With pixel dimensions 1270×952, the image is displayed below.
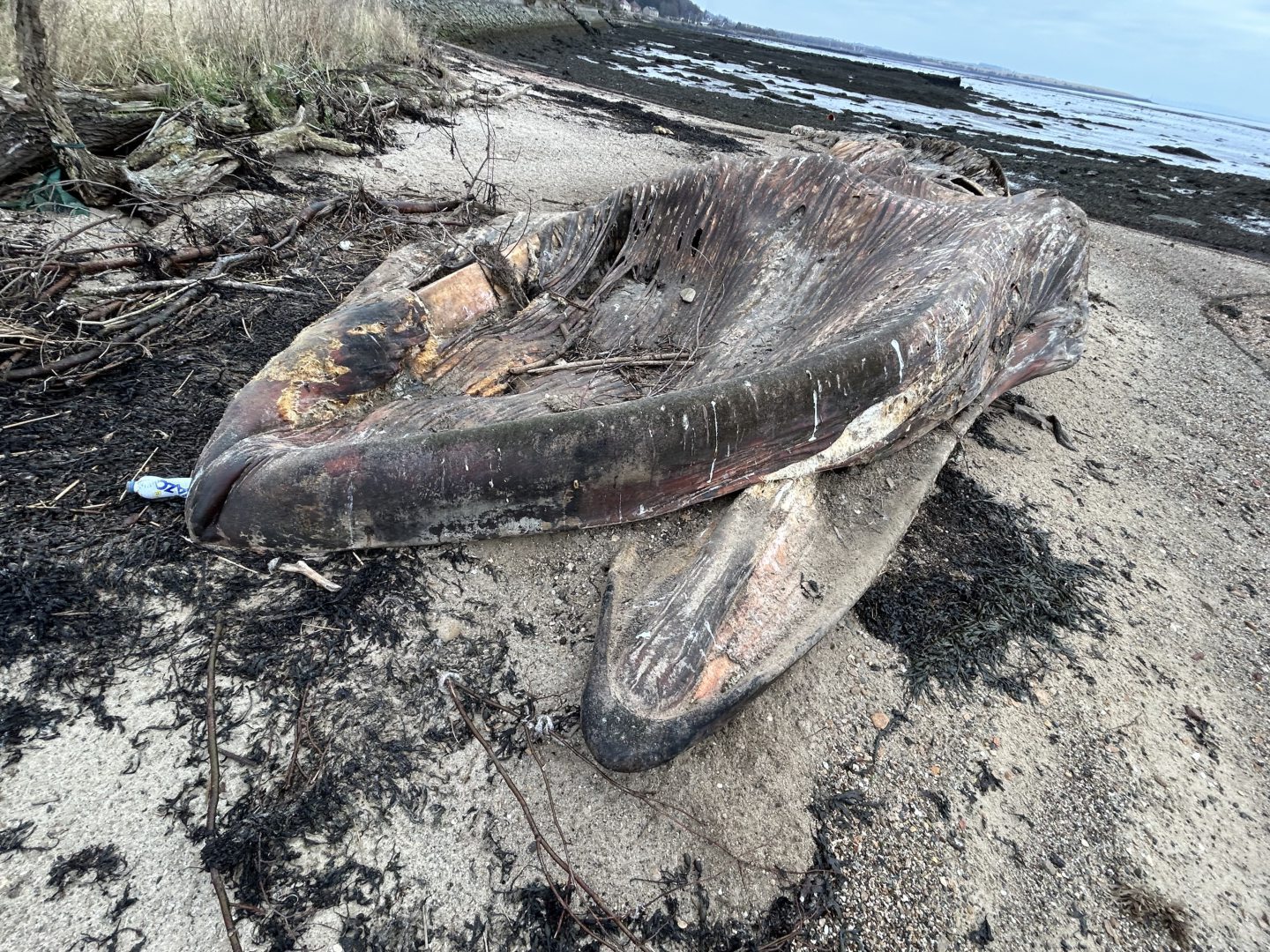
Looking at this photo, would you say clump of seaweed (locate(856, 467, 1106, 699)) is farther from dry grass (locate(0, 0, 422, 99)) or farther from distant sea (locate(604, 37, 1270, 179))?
distant sea (locate(604, 37, 1270, 179))

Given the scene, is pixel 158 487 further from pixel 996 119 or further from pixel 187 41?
pixel 996 119

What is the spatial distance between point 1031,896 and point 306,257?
5393 millimetres

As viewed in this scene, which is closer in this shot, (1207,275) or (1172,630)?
(1172,630)

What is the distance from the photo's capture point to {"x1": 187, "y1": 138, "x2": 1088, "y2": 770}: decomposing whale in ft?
7.13

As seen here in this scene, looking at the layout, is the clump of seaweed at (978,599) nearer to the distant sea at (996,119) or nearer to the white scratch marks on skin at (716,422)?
the white scratch marks on skin at (716,422)

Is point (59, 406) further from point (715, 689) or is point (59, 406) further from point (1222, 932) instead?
point (1222, 932)

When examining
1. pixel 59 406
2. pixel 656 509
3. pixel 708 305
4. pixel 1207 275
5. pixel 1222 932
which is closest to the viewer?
pixel 1222 932

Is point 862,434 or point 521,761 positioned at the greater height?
point 862,434

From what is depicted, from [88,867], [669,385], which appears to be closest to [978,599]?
[669,385]

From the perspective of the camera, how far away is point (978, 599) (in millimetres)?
2838

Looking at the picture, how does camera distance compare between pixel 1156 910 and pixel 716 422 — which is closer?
pixel 1156 910

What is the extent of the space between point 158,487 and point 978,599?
3.54 metres

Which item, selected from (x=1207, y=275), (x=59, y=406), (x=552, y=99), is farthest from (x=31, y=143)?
(x=1207, y=275)

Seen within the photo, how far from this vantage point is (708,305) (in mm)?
3582
